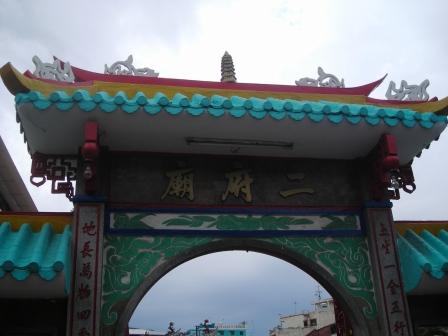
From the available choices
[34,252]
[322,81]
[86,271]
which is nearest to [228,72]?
[322,81]

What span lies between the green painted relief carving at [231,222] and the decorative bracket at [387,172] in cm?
50

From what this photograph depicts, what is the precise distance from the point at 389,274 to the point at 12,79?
4874 mm

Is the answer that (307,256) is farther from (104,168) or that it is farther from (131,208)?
(104,168)

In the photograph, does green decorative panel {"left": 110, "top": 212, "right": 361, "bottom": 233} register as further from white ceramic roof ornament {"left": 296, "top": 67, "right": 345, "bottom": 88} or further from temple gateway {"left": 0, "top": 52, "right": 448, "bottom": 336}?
white ceramic roof ornament {"left": 296, "top": 67, "right": 345, "bottom": 88}

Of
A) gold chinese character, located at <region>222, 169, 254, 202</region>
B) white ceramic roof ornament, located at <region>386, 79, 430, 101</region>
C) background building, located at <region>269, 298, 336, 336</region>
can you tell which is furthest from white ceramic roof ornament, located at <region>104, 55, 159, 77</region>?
background building, located at <region>269, 298, 336, 336</region>

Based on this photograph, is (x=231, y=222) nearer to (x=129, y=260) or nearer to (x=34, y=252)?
(x=129, y=260)

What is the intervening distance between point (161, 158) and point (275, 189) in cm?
151

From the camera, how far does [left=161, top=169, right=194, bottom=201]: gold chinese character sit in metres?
6.27

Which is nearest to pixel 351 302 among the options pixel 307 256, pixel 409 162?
pixel 307 256

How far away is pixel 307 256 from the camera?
6.17 m

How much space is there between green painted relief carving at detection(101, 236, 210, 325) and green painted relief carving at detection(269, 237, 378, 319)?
119 cm

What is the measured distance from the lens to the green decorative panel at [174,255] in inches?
224

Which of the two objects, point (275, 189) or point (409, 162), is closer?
point (275, 189)

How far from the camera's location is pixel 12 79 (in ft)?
18.0
